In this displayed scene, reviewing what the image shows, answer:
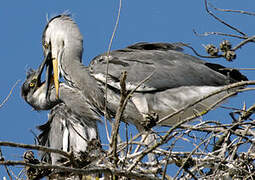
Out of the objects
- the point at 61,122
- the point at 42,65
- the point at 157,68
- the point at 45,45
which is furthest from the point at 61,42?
the point at 157,68

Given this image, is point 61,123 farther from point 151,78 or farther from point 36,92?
point 151,78

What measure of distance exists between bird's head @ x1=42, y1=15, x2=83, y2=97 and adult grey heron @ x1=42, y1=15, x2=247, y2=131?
0.03 meters

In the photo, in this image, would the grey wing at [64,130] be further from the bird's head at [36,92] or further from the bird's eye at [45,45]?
the bird's eye at [45,45]

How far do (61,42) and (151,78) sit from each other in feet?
3.64

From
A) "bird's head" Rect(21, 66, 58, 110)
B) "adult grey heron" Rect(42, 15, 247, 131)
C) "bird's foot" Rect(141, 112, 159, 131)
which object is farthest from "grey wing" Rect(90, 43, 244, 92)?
"bird's foot" Rect(141, 112, 159, 131)

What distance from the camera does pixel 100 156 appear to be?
273cm

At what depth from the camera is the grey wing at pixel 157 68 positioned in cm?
454

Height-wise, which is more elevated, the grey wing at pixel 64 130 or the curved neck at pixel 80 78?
the curved neck at pixel 80 78

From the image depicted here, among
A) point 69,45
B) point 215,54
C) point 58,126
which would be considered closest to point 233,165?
point 215,54

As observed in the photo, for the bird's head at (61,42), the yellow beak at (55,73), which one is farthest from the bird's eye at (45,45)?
the yellow beak at (55,73)

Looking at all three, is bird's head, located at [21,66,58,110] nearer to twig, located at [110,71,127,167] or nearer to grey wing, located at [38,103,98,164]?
grey wing, located at [38,103,98,164]

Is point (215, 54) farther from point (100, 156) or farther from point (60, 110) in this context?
point (60, 110)

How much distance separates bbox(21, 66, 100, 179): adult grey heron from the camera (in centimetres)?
468

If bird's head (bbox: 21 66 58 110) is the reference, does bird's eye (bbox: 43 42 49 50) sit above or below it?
above
